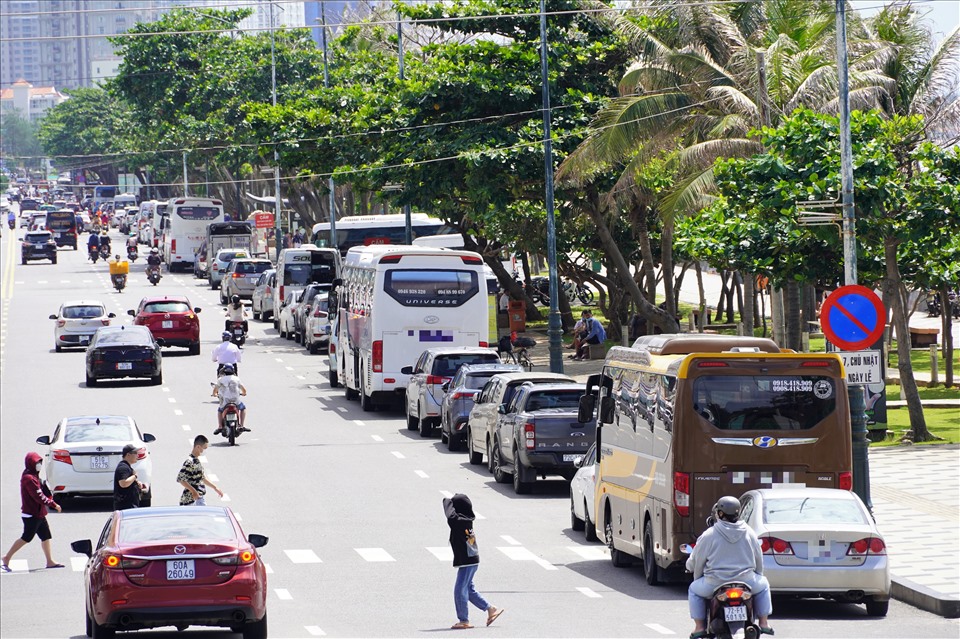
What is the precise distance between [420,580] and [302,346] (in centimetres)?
3505

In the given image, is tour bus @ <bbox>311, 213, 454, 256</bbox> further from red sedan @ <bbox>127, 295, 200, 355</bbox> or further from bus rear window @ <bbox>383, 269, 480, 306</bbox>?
bus rear window @ <bbox>383, 269, 480, 306</bbox>

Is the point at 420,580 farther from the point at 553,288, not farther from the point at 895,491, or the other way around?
the point at 553,288

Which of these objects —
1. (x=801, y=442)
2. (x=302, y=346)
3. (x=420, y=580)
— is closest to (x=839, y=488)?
(x=801, y=442)

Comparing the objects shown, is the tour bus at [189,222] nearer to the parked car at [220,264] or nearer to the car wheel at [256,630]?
the parked car at [220,264]

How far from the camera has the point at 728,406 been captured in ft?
54.7

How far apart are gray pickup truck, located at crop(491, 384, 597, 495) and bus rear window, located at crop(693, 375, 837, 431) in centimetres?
770

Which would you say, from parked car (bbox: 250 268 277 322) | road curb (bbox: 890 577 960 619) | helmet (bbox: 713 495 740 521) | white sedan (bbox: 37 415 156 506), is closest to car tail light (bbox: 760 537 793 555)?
road curb (bbox: 890 577 960 619)

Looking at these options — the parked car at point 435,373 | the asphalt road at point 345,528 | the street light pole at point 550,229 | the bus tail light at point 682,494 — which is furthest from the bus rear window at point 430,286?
the bus tail light at point 682,494

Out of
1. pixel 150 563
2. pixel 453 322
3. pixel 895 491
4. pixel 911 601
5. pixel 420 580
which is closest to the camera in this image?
pixel 150 563

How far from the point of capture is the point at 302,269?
55688 millimetres

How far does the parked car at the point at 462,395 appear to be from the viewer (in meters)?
30.1

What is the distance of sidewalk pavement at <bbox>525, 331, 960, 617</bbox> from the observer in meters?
16.5

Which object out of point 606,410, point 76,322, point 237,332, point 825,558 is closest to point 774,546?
point 825,558

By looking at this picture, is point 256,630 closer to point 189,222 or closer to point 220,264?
point 220,264
